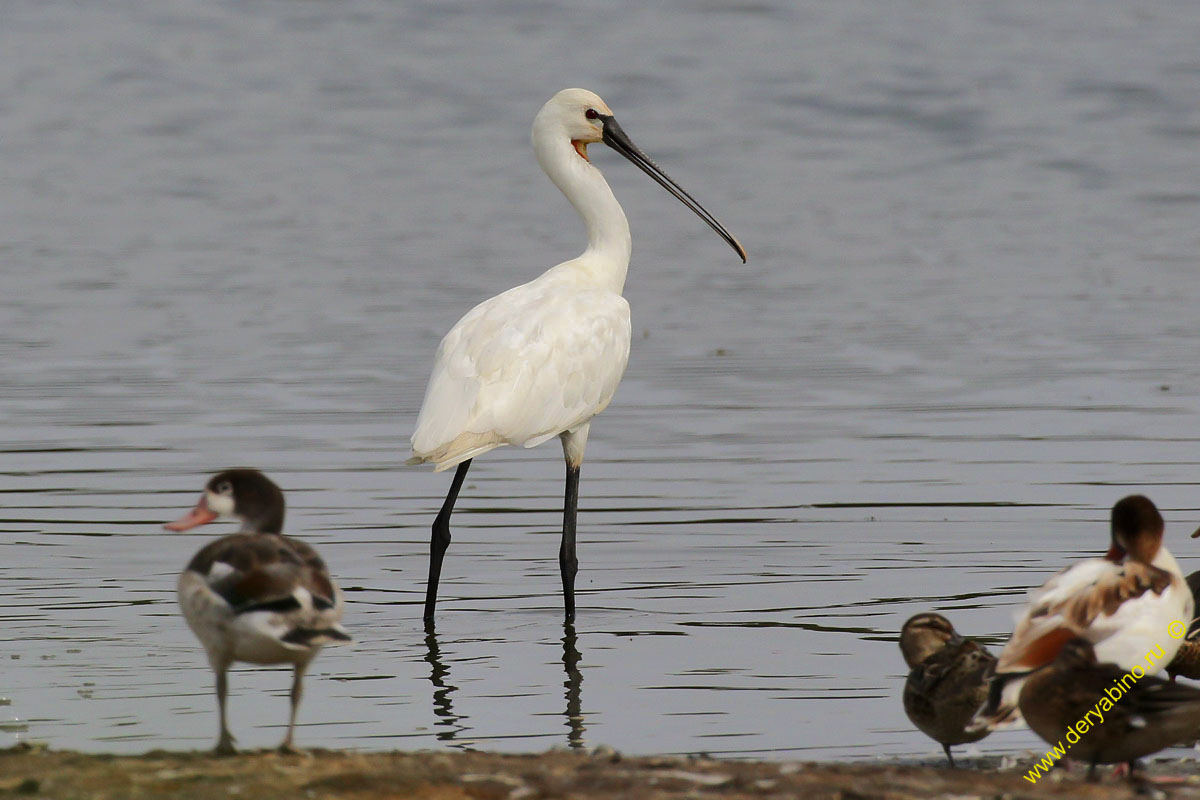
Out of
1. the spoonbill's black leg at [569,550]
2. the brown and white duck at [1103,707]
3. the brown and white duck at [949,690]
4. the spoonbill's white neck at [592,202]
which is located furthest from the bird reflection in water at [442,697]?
the spoonbill's white neck at [592,202]

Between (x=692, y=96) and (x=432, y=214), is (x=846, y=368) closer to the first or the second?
(x=432, y=214)

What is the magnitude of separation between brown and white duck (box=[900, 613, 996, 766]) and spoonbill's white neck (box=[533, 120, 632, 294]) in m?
4.09

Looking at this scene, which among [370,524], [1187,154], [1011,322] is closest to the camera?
[370,524]

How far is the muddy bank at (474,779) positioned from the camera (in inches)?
223

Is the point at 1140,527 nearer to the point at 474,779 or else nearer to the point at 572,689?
the point at 474,779

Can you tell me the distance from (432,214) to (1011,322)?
7900 millimetres

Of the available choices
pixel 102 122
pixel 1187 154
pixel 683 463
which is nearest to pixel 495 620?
pixel 683 463

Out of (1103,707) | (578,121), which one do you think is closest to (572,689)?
(1103,707)

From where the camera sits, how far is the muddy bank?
223 inches

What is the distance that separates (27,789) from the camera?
5.66 meters

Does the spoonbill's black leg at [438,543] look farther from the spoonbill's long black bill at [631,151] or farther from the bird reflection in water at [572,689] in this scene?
the spoonbill's long black bill at [631,151]

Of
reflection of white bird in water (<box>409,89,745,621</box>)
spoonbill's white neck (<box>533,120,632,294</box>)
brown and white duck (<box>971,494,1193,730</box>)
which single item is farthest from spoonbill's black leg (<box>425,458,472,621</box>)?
brown and white duck (<box>971,494,1193,730</box>)

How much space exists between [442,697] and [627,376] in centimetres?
671

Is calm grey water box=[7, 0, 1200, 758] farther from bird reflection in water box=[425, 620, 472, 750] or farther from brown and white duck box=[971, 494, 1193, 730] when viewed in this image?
brown and white duck box=[971, 494, 1193, 730]
